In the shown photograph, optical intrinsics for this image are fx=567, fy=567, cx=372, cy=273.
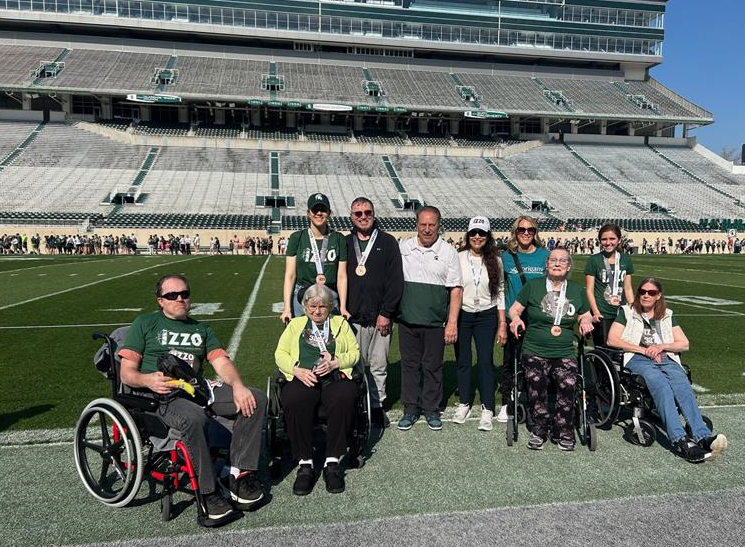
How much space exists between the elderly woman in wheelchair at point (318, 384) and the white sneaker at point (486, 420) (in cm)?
150

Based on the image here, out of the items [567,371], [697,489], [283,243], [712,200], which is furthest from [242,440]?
[712,200]

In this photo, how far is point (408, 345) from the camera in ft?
17.5

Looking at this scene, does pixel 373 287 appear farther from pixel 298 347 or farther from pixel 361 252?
pixel 298 347

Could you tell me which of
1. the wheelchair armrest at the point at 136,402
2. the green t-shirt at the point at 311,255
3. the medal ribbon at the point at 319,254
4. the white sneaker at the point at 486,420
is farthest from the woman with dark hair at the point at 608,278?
the wheelchair armrest at the point at 136,402

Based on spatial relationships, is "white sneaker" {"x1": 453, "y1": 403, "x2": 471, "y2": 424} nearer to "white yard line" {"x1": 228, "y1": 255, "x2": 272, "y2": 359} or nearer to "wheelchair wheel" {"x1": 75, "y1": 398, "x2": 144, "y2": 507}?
"wheelchair wheel" {"x1": 75, "y1": 398, "x2": 144, "y2": 507}

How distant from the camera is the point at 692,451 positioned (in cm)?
437

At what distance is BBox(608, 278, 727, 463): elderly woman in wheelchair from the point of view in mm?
4445

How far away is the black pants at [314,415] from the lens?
13.5ft

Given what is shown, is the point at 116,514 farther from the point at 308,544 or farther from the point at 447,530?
the point at 447,530

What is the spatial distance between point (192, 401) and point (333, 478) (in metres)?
1.12

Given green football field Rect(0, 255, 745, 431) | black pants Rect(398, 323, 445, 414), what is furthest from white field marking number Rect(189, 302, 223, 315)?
black pants Rect(398, 323, 445, 414)

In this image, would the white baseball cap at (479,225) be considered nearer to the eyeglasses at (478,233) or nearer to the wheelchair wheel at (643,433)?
the eyeglasses at (478,233)

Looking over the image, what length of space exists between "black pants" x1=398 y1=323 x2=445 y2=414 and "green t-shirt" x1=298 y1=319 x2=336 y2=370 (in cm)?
95

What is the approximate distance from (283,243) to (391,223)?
7.62 metres
